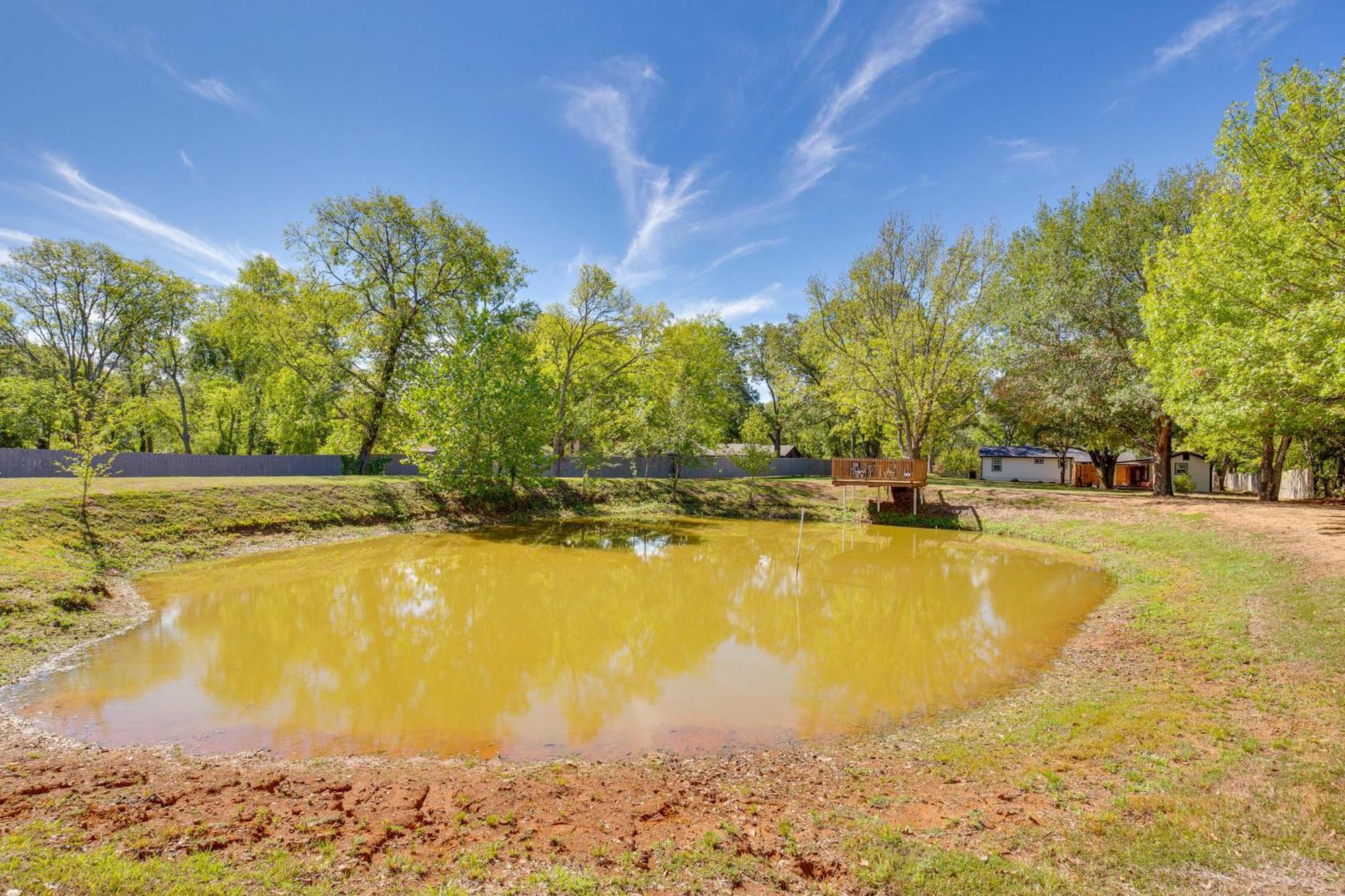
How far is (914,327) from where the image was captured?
26234 millimetres

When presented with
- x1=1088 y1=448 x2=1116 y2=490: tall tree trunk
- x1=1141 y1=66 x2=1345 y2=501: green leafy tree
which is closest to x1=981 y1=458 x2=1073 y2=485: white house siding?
x1=1088 y1=448 x2=1116 y2=490: tall tree trunk

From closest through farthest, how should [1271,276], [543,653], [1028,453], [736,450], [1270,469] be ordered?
[543,653]
[1271,276]
[1270,469]
[736,450]
[1028,453]

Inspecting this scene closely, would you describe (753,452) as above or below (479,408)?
below

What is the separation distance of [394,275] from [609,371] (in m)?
12.6

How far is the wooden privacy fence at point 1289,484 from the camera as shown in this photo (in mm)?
26641

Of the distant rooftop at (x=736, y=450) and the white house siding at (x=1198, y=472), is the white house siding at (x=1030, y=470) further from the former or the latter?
the distant rooftop at (x=736, y=450)

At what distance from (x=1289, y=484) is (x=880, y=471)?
78.6 feet

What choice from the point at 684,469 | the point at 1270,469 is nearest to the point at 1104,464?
the point at 1270,469

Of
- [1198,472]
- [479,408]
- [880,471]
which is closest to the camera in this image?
[479,408]

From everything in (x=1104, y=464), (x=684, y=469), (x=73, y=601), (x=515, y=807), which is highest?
(x=1104, y=464)

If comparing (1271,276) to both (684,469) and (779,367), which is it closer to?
(684,469)

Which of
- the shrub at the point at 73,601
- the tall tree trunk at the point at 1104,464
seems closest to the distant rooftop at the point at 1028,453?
the tall tree trunk at the point at 1104,464

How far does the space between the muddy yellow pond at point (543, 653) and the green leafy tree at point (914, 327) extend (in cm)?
1249

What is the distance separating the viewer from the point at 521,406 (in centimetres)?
2255
